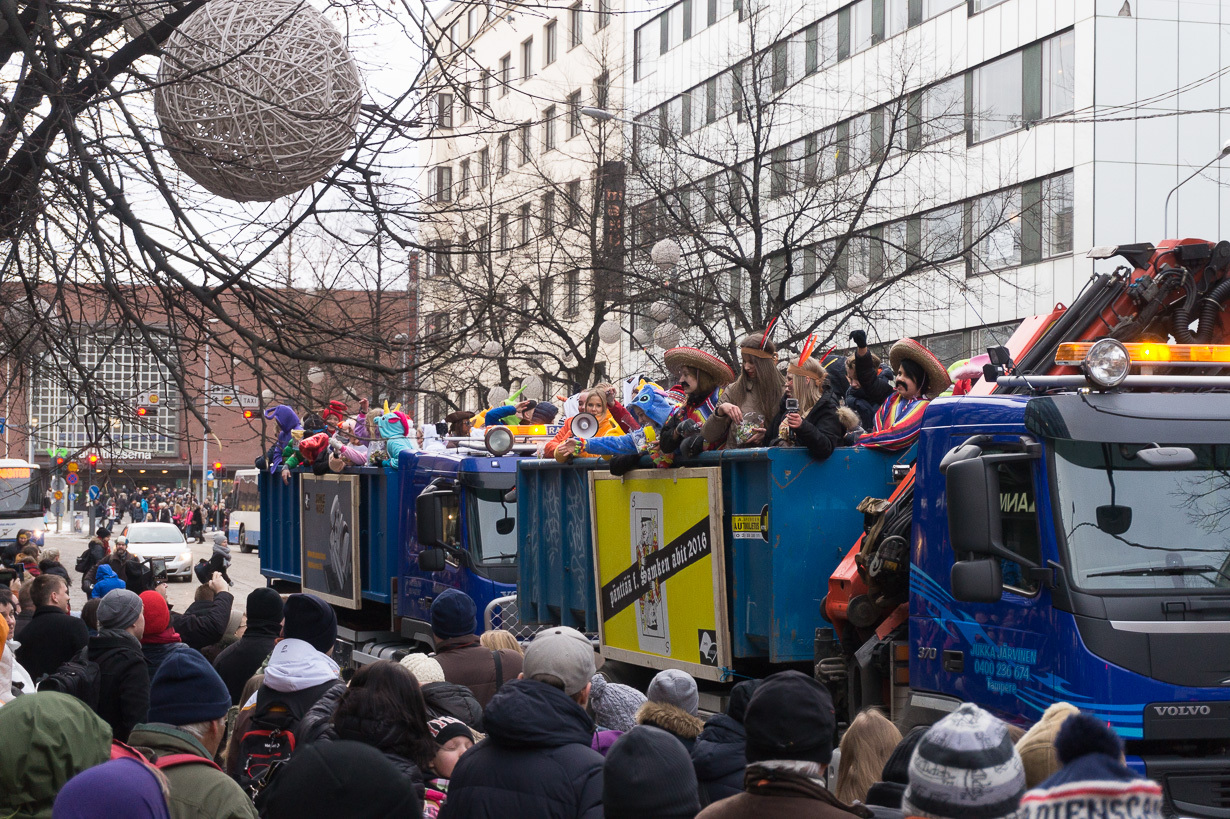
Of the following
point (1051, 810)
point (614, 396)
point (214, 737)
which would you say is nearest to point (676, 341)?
point (614, 396)

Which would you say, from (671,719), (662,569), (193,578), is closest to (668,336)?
(662,569)

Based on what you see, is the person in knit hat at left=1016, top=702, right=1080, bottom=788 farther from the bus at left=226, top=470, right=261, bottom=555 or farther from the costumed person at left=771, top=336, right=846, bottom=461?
the bus at left=226, top=470, right=261, bottom=555

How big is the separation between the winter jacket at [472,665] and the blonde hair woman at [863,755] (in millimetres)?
2181

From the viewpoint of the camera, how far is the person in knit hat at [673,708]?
16.6 feet

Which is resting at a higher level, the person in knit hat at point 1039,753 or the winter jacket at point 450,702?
the person in knit hat at point 1039,753

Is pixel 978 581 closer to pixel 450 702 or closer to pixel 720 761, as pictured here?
pixel 720 761

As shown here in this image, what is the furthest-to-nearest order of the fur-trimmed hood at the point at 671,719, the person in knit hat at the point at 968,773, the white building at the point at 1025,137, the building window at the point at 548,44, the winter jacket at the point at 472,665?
1. the building window at the point at 548,44
2. the white building at the point at 1025,137
3. the winter jacket at the point at 472,665
4. the fur-trimmed hood at the point at 671,719
5. the person in knit hat at the point at 968,773

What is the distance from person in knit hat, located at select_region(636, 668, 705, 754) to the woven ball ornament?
2.46 m

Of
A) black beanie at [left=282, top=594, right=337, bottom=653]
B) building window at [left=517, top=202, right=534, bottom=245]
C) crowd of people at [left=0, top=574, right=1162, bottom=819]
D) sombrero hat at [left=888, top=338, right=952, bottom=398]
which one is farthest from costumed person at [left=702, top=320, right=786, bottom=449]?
black beanie at [left=282, top=594, right=337, bottom=653]

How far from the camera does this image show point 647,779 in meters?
3.62

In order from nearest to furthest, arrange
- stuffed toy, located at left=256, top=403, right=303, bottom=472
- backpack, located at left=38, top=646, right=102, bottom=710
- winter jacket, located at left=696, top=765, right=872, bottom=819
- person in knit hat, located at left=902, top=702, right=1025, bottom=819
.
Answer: person in knit hat, located at left=902, top=702, right=1025, bottom=819
winter jacket, located at left=696, top=765, right=872, bottom=819
backpack, located at left=38, top=646, right=102, bottom=710
stuffed toy, located at left=256, top=403, right=303, bottom=472

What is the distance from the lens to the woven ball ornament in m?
5.32

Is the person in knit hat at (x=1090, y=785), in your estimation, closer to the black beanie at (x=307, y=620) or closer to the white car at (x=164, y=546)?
the black beanie at (x=307, y=620)

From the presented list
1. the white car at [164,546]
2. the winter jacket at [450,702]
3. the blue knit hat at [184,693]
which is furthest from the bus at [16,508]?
the blue knit hat at [184,693]
